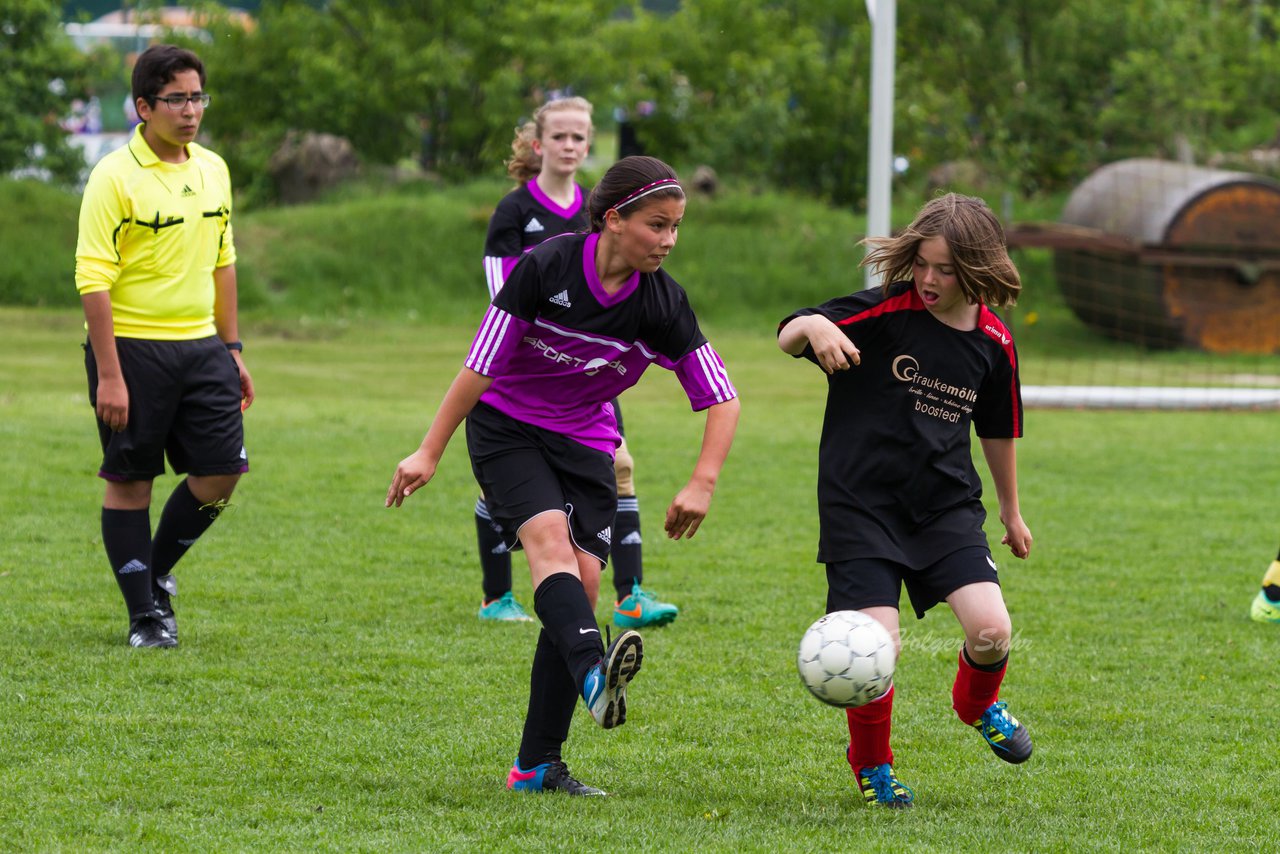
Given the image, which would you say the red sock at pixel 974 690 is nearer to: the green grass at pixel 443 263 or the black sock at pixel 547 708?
the black sock at pixel 547 708

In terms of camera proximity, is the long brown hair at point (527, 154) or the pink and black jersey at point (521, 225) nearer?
the pink and black jersey at point (521, 225)

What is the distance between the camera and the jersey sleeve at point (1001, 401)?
4.34 metres

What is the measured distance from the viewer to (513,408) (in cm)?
434

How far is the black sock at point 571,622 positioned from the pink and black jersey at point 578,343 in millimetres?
460

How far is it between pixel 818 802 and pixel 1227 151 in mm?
22177

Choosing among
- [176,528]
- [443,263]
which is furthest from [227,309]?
[443,263]

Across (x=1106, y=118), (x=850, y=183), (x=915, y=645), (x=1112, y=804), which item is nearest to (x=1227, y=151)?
(x=1106, y=118)

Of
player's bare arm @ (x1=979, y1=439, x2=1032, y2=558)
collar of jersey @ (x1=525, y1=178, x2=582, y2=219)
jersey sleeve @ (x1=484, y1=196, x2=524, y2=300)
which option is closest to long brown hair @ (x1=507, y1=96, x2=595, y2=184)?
collar of jersey @ (x1=525, y1=178, x2=582, y2=219)

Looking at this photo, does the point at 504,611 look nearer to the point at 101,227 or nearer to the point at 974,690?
the point at 101,227

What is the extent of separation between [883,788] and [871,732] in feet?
0.51

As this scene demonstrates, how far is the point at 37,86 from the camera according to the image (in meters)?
25.3

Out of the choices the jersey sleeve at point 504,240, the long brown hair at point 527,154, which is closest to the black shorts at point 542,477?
the jersey sleeve at point 504,240

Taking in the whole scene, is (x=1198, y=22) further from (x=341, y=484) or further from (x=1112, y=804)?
(x=1112, y=804)

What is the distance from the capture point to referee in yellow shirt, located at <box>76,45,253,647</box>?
18.1 feet
